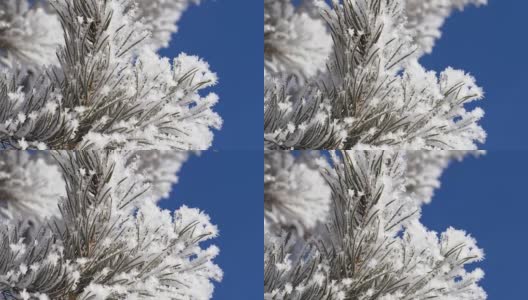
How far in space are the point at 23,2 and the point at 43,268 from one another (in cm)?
114

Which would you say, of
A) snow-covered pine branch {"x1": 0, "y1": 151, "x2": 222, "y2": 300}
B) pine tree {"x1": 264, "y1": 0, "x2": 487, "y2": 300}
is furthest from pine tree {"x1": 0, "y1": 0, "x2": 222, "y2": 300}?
pine tree {"x1": 264, "y1": 0, "x2": 487, "y2": 300}

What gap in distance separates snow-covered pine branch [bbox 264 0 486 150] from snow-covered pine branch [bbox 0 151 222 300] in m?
0.31

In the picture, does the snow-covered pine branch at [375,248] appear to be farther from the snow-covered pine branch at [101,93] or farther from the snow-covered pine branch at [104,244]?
the snow-covered pine branch at [101,93]

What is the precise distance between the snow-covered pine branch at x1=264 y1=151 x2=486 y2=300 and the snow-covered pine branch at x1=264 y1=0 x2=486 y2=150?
0.09 meters

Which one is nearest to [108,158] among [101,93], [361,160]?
[101,93]

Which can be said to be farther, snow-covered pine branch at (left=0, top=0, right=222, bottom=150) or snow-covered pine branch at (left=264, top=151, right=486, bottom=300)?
snow-covered pine branch at (left=0, top=0, right=222, bottom=150)

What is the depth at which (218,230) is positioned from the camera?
1834 millimetres

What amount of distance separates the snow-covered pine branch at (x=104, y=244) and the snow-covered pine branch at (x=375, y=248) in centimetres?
26

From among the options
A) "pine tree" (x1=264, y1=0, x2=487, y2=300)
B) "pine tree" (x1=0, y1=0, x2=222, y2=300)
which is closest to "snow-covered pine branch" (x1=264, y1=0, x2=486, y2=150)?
"pine tree" (x1=264, y1=0, x2=487, y2=300)

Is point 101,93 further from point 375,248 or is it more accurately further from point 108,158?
point 375,248

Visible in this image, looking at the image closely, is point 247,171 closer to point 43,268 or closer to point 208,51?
point 208,51

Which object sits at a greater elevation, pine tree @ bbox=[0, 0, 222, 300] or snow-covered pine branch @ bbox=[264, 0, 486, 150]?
snow-covered pine branch @ bbox=[264, 0, 486, 150]

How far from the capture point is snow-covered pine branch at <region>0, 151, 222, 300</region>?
5.27ft

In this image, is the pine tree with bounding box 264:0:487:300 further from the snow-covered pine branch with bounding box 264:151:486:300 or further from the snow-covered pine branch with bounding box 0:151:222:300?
the snow-covered pine branch with bounding box 0:151:222:300
